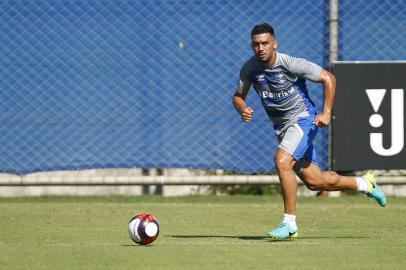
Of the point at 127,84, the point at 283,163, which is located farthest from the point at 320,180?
the point at 127,84

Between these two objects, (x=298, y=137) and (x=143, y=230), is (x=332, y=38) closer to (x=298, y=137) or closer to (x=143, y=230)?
(x=298, y=137)

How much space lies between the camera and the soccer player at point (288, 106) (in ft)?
26.8

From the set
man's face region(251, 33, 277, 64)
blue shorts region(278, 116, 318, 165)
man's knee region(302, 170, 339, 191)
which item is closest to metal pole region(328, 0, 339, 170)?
man's knee region(302, 170, 339, 191)

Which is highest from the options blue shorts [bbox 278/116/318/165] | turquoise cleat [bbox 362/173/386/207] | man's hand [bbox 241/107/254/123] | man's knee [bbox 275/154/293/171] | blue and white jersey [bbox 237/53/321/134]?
blue and white jersey [bbox 237/53/321/134]

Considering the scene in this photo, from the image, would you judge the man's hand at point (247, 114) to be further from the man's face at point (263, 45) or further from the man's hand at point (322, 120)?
the man's hand at point (322, 120)

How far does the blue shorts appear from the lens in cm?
830

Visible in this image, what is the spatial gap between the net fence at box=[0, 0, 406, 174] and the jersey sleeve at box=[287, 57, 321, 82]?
3211mm

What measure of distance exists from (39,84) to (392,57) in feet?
13.1

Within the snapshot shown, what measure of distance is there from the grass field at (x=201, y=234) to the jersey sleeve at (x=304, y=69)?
1283 mm

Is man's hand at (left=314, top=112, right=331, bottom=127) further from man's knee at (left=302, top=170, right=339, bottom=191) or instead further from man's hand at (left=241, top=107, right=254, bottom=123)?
man's knee at (left=302, top=170, right=339, bottom=191)

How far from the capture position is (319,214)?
33.5 feet

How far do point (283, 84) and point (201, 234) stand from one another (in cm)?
139

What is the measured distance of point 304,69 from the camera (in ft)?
27.2

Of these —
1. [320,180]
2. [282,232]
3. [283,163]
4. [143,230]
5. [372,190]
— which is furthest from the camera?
[372,190]
